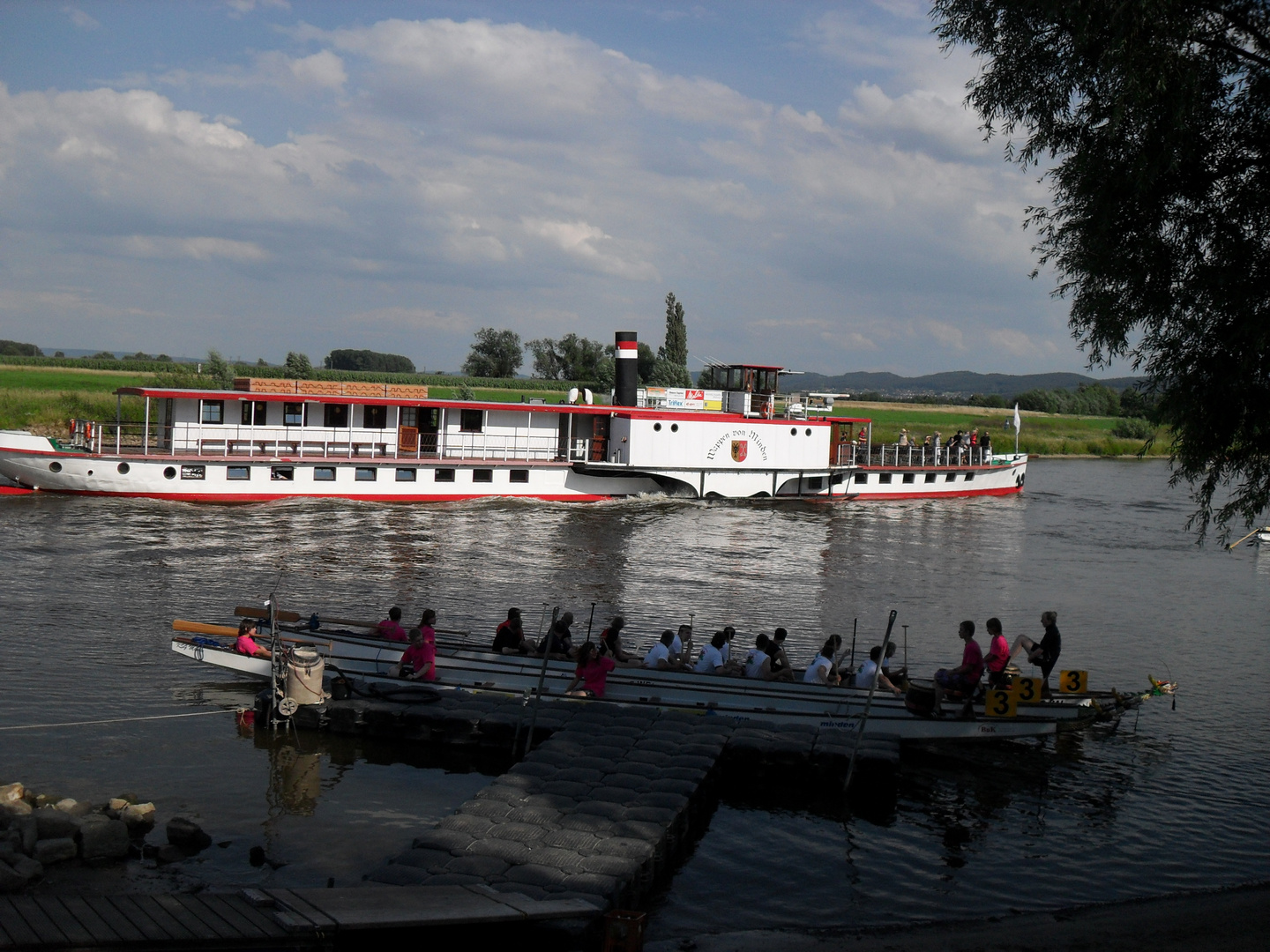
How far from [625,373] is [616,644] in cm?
2865

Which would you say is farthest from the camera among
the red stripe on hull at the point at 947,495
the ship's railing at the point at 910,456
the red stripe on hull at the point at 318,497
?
the red stripe on hull at the point at 947,495

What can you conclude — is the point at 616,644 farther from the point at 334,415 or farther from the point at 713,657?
the point at 334,415

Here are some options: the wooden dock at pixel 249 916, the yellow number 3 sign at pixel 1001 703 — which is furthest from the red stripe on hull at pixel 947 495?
the wooden dock at pixel 249 916

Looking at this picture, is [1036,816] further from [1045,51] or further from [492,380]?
[492,380]

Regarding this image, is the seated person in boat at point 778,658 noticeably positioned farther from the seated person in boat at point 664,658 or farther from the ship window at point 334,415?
the ship window at point 334,415

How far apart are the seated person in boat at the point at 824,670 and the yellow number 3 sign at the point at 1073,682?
3.11m

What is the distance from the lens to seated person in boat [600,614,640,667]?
15648mm

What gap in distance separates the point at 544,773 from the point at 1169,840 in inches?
285

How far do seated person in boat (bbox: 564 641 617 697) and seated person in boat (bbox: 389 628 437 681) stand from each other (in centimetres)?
208

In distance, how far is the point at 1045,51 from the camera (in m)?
11.5

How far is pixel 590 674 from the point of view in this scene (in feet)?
48.6

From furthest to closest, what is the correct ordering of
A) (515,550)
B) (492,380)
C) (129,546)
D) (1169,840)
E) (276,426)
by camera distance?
(492,380) → (276,426) → (515,550) → (129,546) → (1169,840)

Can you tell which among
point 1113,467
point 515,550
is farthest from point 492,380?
point 515,550

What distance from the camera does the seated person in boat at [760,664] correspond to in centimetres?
1527
